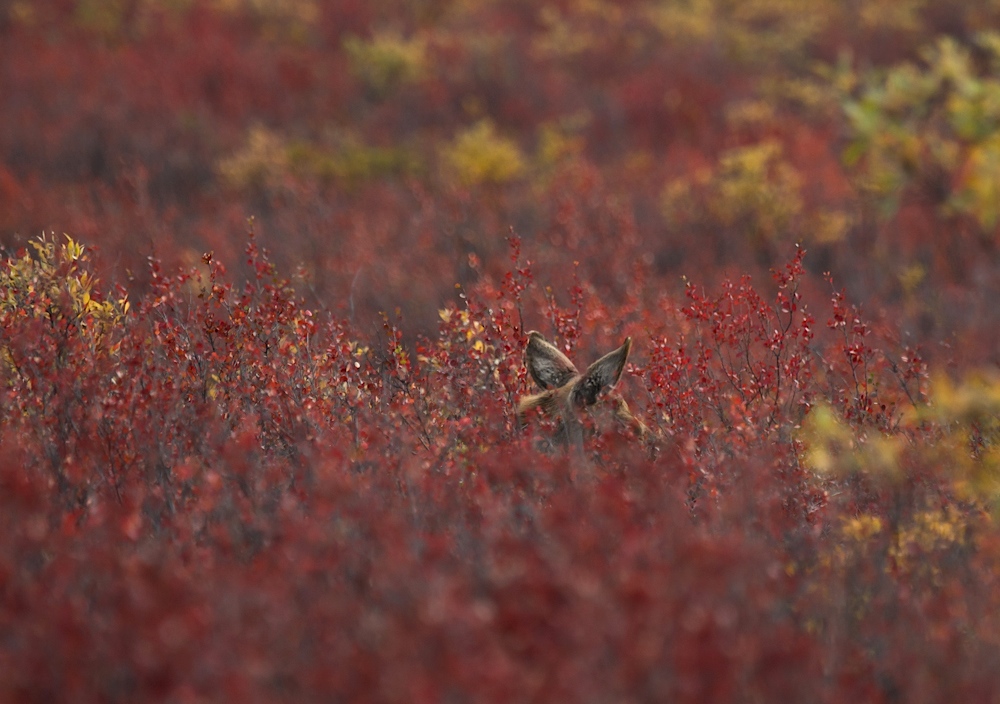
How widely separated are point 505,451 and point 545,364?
2.22ft

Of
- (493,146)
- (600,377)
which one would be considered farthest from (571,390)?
(493,146)

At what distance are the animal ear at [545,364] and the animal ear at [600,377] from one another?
28 centimetres

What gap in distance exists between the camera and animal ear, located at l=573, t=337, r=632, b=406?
4.32 m

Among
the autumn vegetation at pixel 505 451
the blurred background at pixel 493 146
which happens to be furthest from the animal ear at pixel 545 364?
the blurred background at pixel 493 146

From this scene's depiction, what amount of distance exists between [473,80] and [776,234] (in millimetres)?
6363

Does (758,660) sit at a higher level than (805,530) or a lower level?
lower

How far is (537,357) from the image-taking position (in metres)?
4.72

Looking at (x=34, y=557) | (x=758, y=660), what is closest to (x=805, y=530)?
(x=758, y=660)

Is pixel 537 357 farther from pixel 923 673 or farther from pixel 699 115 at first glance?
pixel 699 115

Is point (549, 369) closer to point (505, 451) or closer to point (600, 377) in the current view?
point (600, 377)

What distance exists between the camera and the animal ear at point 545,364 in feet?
15.4

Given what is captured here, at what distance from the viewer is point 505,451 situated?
4.18 metres

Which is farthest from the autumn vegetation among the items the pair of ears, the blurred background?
the pair of ears

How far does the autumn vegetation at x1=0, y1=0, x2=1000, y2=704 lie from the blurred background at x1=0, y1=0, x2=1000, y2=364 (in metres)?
0.08
